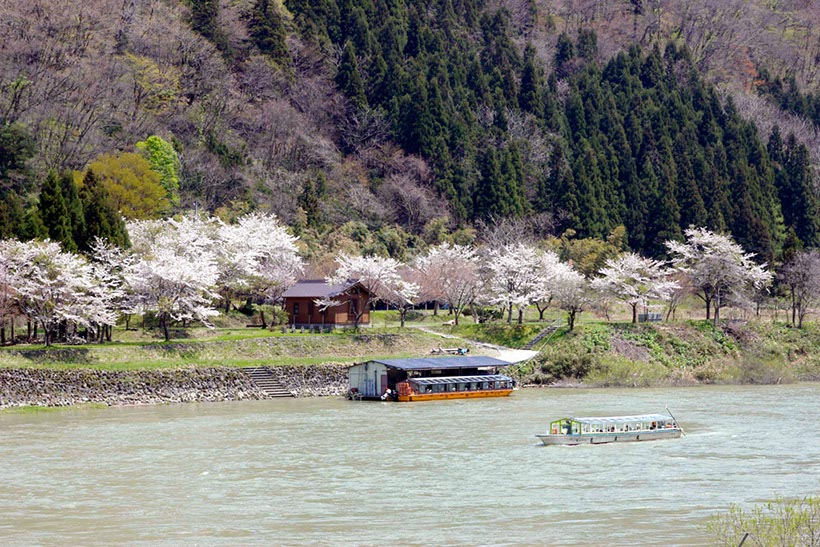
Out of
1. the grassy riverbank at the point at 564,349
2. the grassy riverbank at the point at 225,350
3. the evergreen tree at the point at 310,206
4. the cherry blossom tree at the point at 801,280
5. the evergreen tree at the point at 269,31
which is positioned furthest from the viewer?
the evergreen tree at the point at 269,31

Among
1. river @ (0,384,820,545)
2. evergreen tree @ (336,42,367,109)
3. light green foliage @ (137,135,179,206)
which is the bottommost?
river @ (0,384,820,545)

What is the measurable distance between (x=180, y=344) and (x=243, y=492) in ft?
88.1

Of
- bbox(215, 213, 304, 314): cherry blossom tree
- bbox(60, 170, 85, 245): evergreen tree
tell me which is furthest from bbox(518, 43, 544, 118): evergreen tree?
bbox(60, 170, 85, 245): evergreen tree

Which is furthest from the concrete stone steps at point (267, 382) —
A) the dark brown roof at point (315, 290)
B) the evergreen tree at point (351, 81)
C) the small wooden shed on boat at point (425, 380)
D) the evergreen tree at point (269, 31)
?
the evergreen tree at point (269, 31)

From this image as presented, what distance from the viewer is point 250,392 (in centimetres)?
5334

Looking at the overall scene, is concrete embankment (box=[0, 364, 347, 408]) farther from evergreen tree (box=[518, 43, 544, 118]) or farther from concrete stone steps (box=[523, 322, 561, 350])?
evergreen tree (box=[518, 43, 544, 118])

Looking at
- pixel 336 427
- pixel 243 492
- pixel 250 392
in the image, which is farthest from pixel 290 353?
pixel 243 492

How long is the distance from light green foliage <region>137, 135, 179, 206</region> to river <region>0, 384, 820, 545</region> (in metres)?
37.9

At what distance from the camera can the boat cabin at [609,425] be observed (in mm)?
38750

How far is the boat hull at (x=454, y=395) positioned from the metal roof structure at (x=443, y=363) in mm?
1400

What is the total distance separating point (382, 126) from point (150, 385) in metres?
60.9

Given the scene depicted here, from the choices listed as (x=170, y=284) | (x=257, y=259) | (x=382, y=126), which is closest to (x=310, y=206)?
(x=257, y=259)

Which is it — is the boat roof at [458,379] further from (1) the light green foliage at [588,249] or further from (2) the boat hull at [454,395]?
(1) the light green foliage at [588,249]

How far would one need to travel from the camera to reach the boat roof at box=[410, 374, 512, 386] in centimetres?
5325
